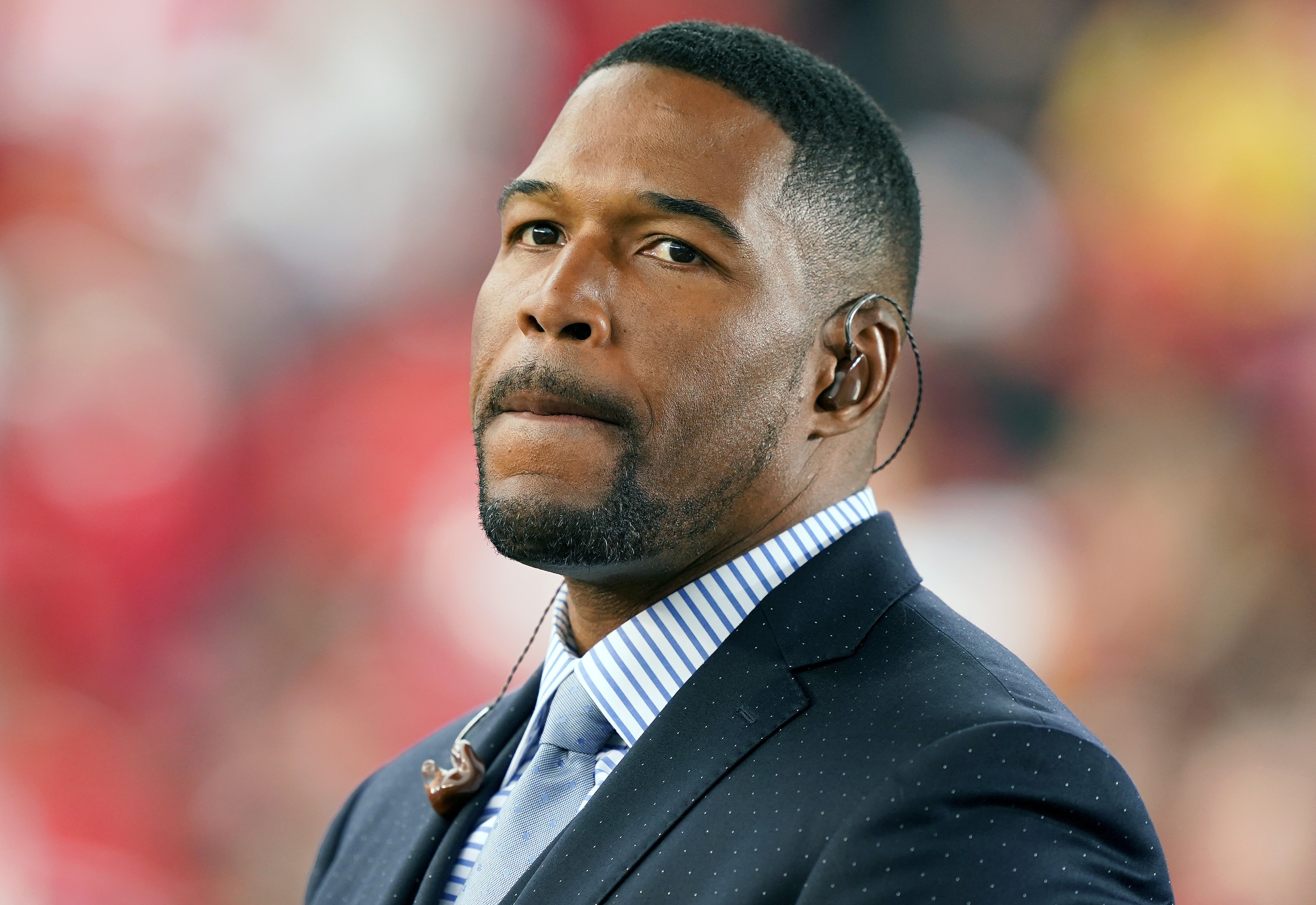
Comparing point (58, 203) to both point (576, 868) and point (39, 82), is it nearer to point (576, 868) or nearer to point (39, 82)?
point (39, 82)

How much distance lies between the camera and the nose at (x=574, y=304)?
173 centimetres

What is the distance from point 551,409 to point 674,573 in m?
0.31

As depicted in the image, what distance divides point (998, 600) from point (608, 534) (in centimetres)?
225

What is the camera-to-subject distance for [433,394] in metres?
4.07

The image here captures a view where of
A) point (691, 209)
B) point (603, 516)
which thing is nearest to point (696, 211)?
point (691, 209)

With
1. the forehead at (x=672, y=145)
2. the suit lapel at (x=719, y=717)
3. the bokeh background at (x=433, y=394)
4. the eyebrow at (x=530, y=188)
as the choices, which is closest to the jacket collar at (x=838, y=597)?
the suit lapel at (x=719, y=717)

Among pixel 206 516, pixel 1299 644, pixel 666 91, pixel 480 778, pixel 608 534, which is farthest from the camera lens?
pixel 206 516

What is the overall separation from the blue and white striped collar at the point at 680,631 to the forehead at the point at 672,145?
1.63ft

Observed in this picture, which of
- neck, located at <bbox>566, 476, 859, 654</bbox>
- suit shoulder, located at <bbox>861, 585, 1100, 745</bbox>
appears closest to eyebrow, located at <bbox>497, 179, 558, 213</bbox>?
neck, located at <bbox>566, 476, 859, 654</bbox>

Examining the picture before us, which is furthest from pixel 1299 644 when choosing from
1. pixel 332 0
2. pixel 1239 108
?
pixel 332 0

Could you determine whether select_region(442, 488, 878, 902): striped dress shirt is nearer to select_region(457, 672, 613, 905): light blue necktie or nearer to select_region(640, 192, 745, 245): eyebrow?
select_region(457, 672, 613, 905): light blue necktie

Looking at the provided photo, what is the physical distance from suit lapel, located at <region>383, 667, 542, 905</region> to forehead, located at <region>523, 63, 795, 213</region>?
827 millimetres

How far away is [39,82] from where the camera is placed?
4.04 meters

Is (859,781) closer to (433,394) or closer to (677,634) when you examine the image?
(677,634)
